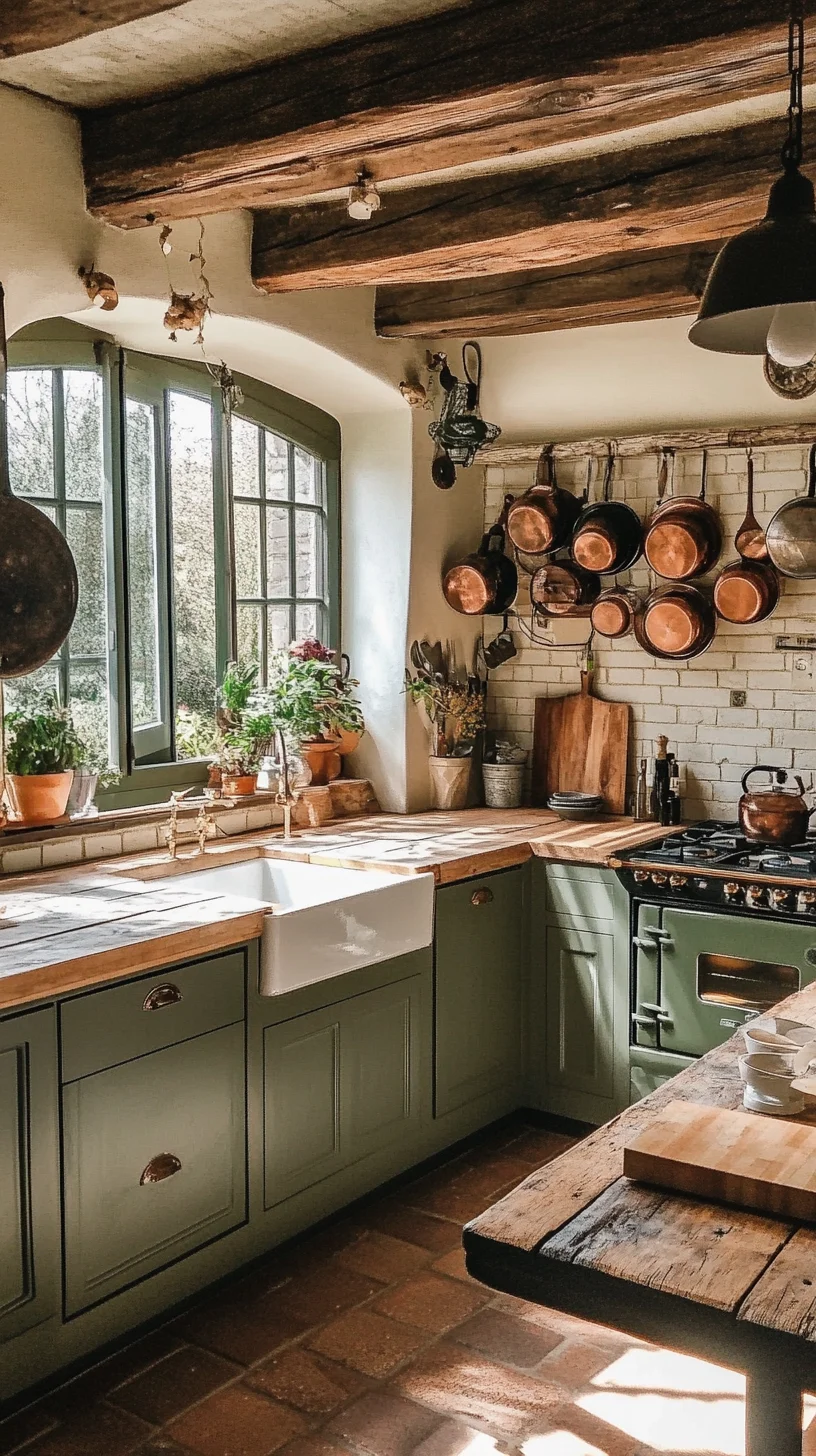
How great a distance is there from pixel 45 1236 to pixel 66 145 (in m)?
2.77

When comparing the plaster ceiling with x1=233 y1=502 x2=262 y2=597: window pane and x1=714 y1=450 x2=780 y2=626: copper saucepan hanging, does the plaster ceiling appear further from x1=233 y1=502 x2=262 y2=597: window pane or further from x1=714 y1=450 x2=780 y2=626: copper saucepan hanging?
x1=714 y1=450 x2=780 y2=626: copper saucepan hanging

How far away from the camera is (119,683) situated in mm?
4195

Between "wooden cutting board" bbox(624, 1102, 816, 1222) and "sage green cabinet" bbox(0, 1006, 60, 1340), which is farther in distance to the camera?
"sage green cabinet" bbox(0, 1006, 60, 1340)

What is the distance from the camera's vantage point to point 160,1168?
3.12 meters

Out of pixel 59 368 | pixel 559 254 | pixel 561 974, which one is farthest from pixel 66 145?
pixel 561 974

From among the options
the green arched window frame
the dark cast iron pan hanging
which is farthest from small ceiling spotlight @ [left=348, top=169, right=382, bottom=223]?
the green arched window frame

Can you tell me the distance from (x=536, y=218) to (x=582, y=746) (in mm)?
2212

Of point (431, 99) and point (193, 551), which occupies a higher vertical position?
point (431, 99)

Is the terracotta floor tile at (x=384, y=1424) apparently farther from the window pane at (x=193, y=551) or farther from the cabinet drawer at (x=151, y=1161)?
the window pane at (x=193, y=551)

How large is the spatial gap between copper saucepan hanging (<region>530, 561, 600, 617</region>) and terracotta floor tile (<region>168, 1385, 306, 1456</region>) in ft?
10.0

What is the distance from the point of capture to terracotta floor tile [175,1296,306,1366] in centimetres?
310

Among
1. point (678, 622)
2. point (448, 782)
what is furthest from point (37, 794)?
point (678, 622)

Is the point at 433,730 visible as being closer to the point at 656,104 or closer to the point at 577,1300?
the point at 656,104

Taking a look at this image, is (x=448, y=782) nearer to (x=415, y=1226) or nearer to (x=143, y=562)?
(x=143, y=562)
